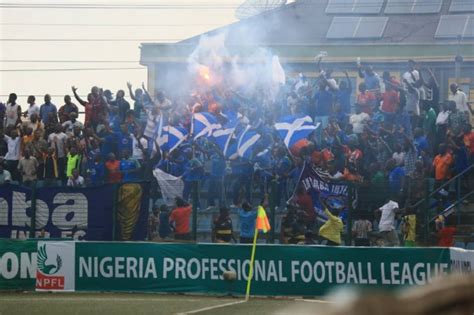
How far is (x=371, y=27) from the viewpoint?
43.6 metres

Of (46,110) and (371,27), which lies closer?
(46,110)

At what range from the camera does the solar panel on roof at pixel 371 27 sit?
4321 centimetres

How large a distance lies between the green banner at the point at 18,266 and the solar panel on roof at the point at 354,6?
25.0 metres

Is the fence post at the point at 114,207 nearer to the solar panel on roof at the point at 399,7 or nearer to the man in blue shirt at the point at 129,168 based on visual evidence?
the man in blue shirt at the point at 129,168

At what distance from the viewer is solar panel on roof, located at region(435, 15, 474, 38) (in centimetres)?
4019

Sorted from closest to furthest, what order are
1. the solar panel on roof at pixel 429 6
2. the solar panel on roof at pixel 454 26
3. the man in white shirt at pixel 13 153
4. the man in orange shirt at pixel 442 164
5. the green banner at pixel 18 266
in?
the man in orange shirt at pixel 442 164
the green banner at pixel 18 266
the man in white shirt at pixel 13 153
the solar panel on roof at pixel 454 26
the solar panel on roof at pixel 429 6

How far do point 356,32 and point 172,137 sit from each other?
2208cm

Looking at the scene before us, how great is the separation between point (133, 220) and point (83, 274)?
2.26 meters

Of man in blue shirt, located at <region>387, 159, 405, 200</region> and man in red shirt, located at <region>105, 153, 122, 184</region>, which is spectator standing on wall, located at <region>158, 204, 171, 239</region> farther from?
man in blue shirt, located at <region>387, 159, 405, 200</region>

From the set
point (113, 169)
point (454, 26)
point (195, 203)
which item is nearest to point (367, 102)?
point (195, 203)

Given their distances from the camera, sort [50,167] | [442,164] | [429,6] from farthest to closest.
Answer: [429,6] → [50,167] → [442,164]

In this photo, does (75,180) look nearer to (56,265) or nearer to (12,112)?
(12,112)

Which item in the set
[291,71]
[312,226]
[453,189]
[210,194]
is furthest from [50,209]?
[291,71]

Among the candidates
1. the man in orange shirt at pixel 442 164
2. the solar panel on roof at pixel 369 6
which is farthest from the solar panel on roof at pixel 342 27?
the man in orange shirt at pixel 442 164
